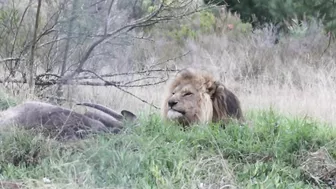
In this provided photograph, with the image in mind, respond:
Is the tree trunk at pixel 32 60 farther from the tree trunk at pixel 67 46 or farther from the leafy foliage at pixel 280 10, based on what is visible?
the leafy foliage at pixel 280 10

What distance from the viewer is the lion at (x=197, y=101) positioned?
6762 millimetres

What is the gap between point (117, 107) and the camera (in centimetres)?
927

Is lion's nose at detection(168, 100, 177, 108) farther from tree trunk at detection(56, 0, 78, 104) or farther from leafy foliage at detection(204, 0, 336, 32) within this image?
leafy foliage at detection(204, 0, 336, 32)

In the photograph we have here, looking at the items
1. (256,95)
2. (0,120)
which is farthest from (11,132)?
(256,95)

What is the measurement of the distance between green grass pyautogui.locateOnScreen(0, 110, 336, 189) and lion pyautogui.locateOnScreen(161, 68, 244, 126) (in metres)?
0.33

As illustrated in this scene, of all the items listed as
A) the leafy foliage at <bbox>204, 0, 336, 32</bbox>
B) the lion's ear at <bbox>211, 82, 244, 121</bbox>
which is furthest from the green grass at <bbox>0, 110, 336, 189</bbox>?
the leafy foliage at <bbox>204, 0, 336, 32</bbox>

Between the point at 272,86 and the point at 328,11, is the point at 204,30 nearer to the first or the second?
the point at 328,11

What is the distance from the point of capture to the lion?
6.76 meters

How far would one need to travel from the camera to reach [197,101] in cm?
682

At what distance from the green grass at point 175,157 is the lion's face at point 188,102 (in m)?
0.32

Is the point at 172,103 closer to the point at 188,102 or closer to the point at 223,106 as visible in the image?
the point at 188,102

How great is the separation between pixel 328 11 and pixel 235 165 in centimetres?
1039

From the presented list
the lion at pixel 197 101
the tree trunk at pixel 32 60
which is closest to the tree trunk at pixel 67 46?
the tree trunk at pixel 32 60

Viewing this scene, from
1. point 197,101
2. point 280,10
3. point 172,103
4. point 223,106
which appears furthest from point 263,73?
point 172,103
